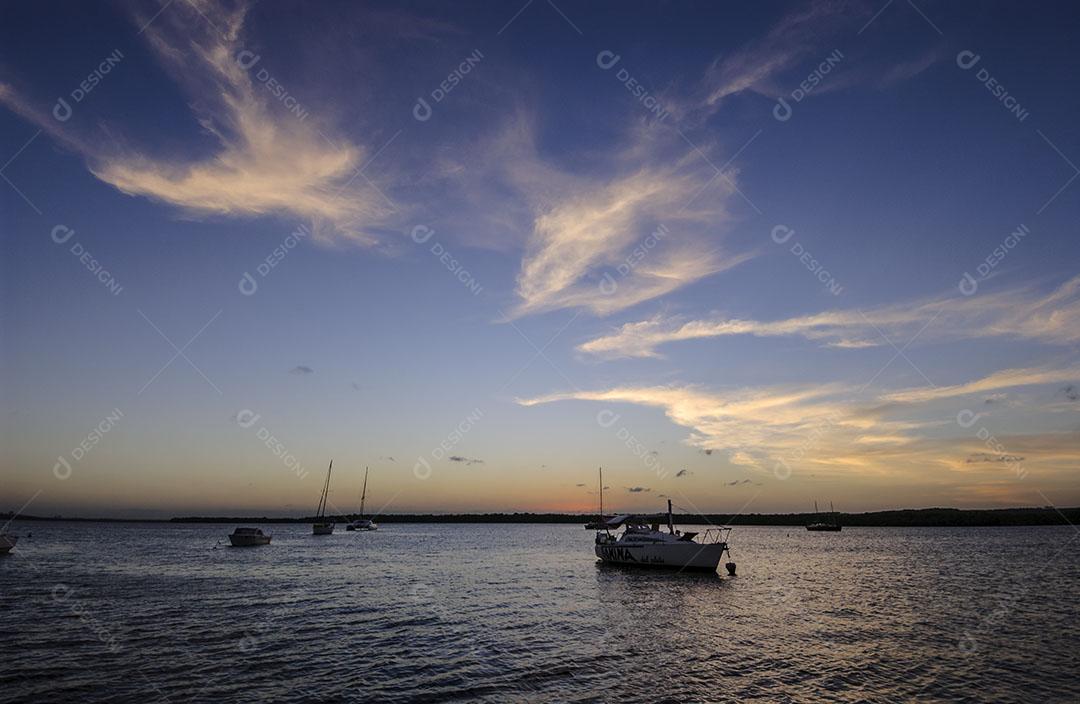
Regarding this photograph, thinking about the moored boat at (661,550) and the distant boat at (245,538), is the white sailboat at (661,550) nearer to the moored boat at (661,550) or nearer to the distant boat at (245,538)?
the moored boat at (661,550)

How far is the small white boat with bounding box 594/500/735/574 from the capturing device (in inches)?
1778

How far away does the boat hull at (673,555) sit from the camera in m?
45.0

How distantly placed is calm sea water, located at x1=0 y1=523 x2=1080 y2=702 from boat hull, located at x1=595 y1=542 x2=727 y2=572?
2.34 m

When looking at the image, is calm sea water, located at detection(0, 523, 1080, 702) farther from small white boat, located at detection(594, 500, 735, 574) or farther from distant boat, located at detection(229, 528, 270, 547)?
distant boat, located at detection(229, 528, 270, 547)

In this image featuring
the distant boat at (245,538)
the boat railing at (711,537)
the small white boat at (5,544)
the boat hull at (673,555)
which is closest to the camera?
the boat hull at (673,555)

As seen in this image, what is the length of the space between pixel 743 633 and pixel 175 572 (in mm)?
45556

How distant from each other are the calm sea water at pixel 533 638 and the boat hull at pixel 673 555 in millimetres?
2343

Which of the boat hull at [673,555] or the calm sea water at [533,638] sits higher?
the boat hull at [673,555]

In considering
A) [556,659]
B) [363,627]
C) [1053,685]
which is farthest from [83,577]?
[1053,685]

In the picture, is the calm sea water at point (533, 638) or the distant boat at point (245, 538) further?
the distant boat at point (245, 538)

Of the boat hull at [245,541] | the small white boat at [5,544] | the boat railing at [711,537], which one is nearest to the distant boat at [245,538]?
the boat hull at [245,541]

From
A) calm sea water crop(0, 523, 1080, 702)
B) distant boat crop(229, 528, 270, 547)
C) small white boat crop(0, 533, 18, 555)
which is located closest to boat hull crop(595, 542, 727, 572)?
calm sea water crop(0, 523, 1080, 702)

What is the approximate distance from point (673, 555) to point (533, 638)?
26.3 m

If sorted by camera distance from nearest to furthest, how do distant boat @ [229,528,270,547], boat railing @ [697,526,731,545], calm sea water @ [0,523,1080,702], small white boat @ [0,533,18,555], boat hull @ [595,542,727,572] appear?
1. calm sea water @ [0,523,1080,702]
2. boat hull @ [595,542,727,572]
3. boat railing @ [697,526,731,545]
4. small white boat @ [0,533,18,555]
5. distant boat @ [229,528,270,547]
